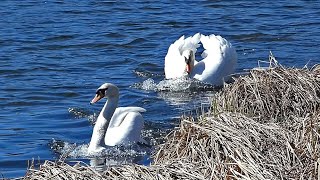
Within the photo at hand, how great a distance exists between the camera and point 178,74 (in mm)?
15805

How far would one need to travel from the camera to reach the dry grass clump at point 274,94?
10.3m

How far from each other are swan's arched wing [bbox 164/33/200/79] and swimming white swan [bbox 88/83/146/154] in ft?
11.1

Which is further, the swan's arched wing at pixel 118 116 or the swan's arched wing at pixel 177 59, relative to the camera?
the swan's arched wing at pixel 177 59

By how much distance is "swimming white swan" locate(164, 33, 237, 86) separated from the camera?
15.6 m

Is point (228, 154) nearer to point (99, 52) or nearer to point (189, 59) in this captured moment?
point (189, 59)

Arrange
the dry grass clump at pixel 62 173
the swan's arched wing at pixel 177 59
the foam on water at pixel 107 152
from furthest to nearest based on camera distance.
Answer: the swan's arched wing at pixel 177 59 → the foam on water at pixel 107 152 → the dry grass clump at pixel 62 173

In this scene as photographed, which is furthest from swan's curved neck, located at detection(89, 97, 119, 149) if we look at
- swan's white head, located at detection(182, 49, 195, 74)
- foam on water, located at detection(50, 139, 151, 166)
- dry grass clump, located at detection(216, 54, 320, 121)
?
swan's white head, located at detection(182, 49, 195, 74)

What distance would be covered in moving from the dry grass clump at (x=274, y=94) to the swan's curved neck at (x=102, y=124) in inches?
64.6

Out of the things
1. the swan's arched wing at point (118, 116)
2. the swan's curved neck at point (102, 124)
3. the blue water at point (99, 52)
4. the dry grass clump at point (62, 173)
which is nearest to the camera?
the dry grass clump at point (62, 173)

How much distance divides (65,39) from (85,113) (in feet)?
20.6

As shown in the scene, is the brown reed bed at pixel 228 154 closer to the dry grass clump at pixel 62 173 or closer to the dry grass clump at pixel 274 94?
the dry grass clump at pixel 62 173

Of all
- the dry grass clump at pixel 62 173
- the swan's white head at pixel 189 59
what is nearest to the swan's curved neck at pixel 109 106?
the swan's white head at pixel 189 59

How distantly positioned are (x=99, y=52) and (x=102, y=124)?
691cm

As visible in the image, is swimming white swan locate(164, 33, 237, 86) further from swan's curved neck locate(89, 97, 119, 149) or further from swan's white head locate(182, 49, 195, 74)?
swan's curved neck locate(89, 97, 119, 149)
